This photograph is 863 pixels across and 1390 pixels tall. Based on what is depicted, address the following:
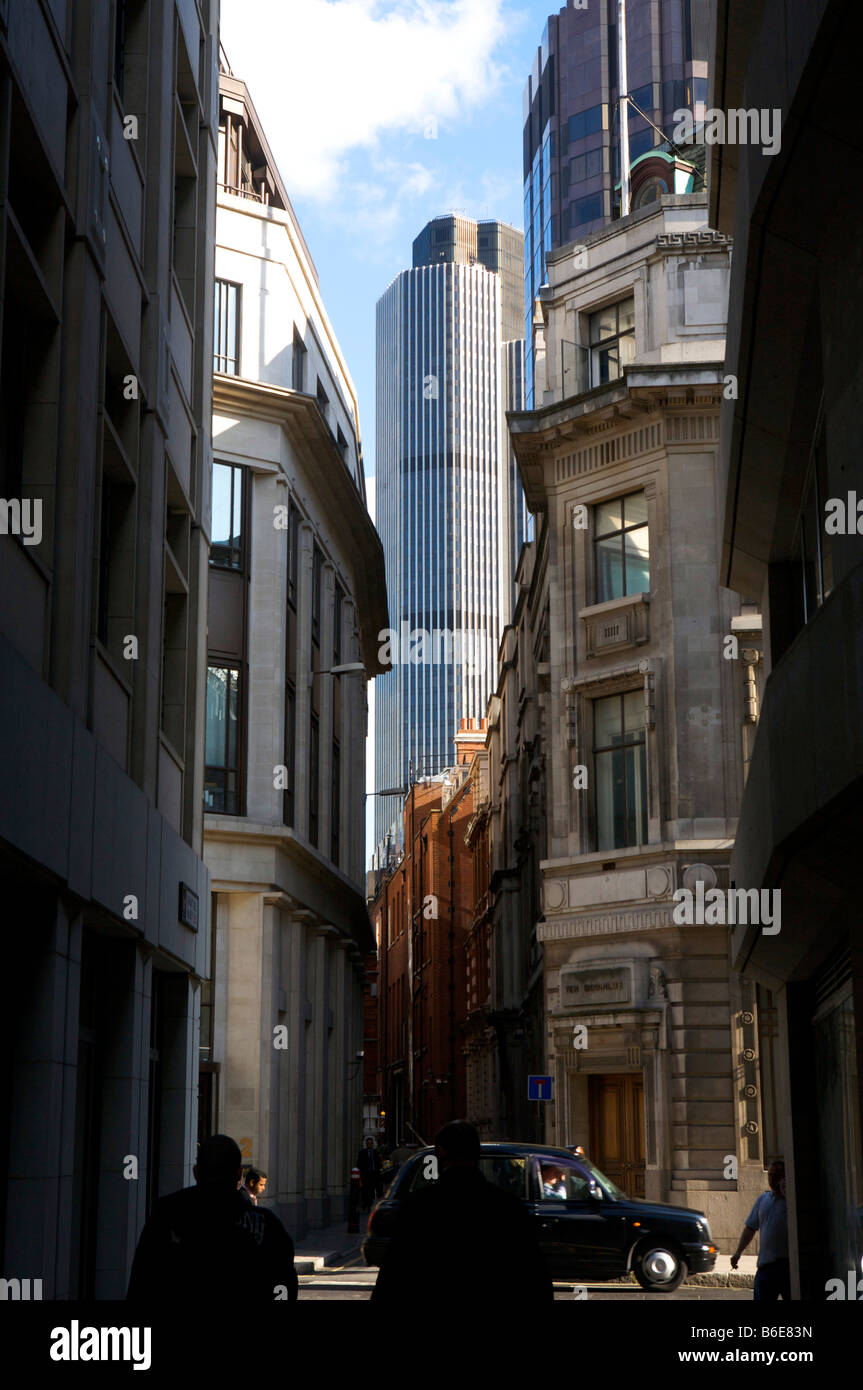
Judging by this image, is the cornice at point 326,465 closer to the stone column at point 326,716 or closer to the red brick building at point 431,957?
the stone column at point 326,716

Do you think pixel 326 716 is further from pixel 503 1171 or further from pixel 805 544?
pixel 805 544

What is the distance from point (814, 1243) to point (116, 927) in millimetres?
7270

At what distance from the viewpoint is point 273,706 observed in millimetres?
35438

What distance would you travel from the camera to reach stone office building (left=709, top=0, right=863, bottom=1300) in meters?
9.70

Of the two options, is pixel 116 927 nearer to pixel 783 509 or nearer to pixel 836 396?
pixel 783 509

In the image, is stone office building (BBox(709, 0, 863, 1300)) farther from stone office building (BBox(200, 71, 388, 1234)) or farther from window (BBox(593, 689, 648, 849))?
stone office building (BBox(200, 71, 388, 1234))

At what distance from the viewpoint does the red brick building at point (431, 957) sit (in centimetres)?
8731

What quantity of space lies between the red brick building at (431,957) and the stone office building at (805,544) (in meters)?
59.8

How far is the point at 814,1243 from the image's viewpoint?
51.3 feet

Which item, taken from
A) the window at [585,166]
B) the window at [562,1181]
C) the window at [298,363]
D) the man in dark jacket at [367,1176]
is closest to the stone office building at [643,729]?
the window at [298,363]

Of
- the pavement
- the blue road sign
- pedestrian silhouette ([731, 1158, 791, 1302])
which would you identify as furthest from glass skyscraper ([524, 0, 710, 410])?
pedestrian silhouette ([731, 1158, 791, 1302])

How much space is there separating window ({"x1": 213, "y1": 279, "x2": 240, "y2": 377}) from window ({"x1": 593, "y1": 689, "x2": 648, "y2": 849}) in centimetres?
1135

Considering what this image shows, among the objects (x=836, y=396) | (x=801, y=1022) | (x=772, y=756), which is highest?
(x=836, y=396)
